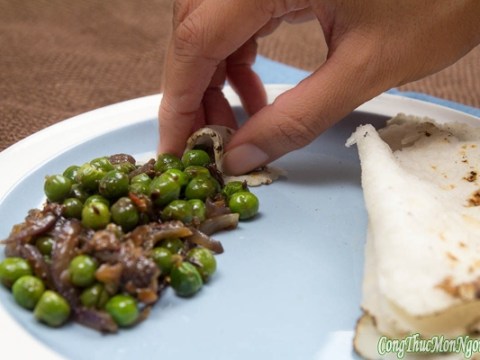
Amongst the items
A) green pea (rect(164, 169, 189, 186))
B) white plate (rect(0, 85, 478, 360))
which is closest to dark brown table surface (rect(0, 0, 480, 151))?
white plate (rect(0, 85, 478, 360))

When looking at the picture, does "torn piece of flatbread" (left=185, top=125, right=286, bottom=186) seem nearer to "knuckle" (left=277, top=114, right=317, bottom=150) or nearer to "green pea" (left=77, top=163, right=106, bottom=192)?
"knuckle" (left=277, top=114, right=317, bottom=150)

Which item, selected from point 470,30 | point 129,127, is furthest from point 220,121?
point 470,30

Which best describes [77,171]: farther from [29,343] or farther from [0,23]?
[0,23]

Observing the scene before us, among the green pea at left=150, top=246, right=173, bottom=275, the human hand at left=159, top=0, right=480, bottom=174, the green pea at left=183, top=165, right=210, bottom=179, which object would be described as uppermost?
the human hand at left=159, top=0, right=480, bottom=174

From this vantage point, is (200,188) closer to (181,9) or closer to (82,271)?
(82,271)

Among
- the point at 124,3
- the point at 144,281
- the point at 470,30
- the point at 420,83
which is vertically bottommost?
the point at 420,83

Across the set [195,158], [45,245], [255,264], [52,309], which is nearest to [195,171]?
[195,158]
